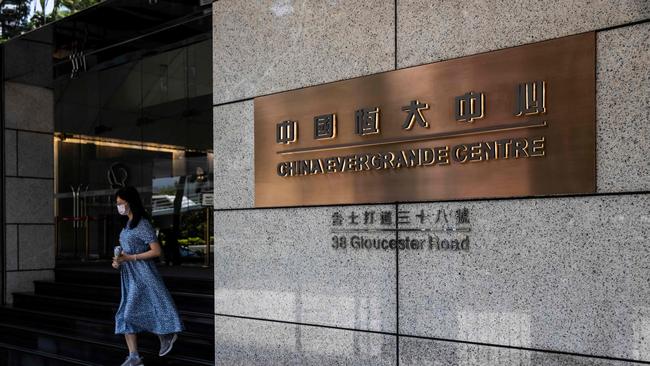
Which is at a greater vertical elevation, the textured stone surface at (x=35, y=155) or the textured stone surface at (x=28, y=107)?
the textured stone surface at (x=28, y=107)

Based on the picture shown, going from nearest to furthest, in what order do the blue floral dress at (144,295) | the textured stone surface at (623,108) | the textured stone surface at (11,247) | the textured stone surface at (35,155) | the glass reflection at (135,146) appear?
the textured stone surface at (623,108)
the blue floral dress at (144,295)
the textured stone surface at (11,247)
the textured stone surface at (35,155)
the glass reflection at (135,146)

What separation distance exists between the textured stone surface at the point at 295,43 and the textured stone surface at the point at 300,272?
928 millimetres

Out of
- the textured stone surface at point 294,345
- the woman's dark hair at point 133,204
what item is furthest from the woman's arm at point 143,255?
the textured stone surface at point 294,345

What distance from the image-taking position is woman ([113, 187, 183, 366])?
5395 millimetres

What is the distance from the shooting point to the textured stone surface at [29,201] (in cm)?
895

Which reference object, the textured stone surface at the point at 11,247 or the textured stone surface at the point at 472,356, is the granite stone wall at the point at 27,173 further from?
the textured stone surface at the point at 472,356

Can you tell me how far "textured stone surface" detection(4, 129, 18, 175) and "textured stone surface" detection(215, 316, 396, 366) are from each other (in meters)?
5.79

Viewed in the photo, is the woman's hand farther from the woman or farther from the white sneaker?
the white sneaker

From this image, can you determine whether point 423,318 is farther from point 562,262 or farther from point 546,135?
point 546,135

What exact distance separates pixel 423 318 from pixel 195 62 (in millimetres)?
10483

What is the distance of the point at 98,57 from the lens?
8.29 metres

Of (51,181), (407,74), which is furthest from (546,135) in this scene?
(51,181)

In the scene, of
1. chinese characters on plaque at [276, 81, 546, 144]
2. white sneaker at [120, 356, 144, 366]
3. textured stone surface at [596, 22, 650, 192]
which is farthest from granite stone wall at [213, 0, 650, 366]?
white sneaker at [120, 356, 144, 366]

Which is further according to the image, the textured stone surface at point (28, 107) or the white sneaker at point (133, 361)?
the textured stone surface at point (28, 107)
